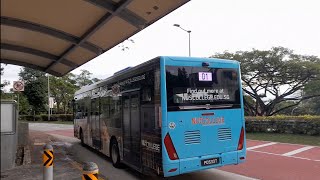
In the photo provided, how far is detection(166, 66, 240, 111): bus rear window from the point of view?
742 cm

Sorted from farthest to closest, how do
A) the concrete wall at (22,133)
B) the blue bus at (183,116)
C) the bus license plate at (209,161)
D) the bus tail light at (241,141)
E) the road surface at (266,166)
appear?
the concrete wall at (22,133), the road surface at (266,166), the bus tail light at (241,141), the bus license plate at (209,161), the blue bus at (183,116)

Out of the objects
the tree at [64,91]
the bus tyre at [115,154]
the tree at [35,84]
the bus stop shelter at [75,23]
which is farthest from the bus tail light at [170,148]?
the tree at [64,91]

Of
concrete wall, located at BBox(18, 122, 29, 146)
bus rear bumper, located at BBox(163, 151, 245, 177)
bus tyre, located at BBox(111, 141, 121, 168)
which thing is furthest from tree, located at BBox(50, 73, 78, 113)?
bus rear bumper, located at BBox(163, 151, 245, 177)

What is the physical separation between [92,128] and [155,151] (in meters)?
6.90

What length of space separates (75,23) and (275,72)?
28208mm

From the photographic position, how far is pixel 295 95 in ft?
118

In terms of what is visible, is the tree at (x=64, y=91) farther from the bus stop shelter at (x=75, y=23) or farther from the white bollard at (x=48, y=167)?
the white bollard at (x=48, y=167)

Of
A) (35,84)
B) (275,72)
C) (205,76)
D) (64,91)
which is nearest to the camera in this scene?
(35,84)

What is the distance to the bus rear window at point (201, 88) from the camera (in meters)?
7.42

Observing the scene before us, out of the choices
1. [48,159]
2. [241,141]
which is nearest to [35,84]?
[48,159]

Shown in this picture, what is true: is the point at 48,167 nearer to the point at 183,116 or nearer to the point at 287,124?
the point at 183,116

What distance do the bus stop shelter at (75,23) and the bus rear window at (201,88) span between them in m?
1.51

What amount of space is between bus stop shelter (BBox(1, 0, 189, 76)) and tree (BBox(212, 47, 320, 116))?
25040 millimetres

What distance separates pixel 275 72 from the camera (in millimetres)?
32750
